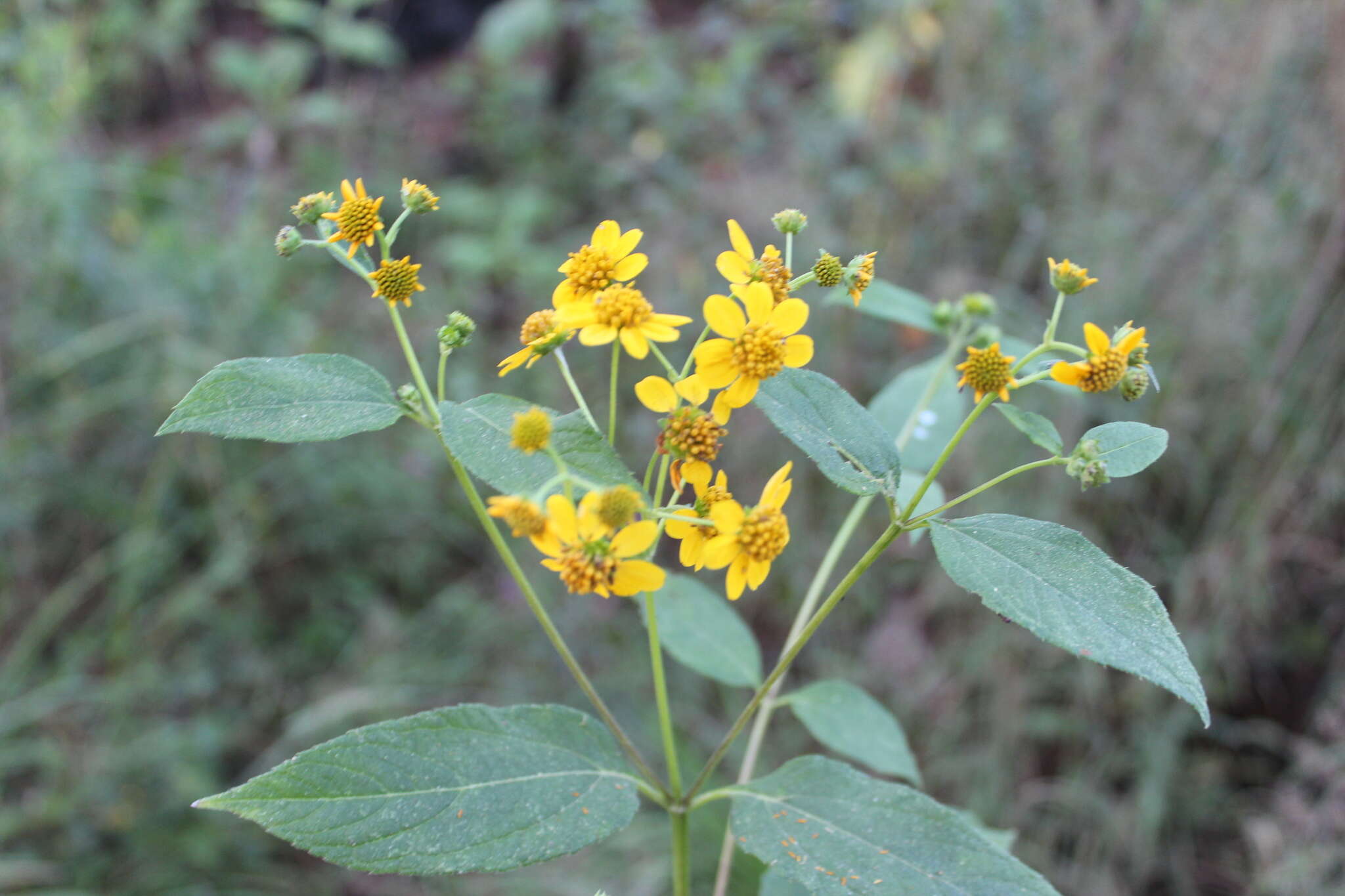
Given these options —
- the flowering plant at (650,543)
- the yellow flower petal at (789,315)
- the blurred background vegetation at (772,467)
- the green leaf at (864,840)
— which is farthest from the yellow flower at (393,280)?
the blurred background vegetation at (772,467)

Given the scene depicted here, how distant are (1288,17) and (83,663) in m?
4.47

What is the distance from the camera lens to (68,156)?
4.02 m

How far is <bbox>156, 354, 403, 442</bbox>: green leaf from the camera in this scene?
31.0 inches

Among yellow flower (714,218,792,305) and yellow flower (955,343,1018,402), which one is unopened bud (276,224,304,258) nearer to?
yellow flower (714,218,792,305)

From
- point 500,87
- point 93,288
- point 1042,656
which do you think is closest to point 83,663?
point 93,288

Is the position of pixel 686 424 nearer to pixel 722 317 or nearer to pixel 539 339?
pixel 722 317

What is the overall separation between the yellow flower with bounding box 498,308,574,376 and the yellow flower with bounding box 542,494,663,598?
178 millimetres

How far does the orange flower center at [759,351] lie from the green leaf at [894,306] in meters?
0.34

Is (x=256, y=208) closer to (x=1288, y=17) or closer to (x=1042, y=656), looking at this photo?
(x=1042, y=656)

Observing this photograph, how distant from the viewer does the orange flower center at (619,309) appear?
0.89 metres

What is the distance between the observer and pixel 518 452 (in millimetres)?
835

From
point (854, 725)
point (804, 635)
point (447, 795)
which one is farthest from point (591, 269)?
point (854, 725)

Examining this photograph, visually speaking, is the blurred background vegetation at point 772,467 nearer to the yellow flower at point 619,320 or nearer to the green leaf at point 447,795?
the green leaf at point 447,795

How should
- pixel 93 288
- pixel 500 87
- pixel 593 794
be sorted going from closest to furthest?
pixel 593 794 < pixel 93 288 < pixel 500 87
